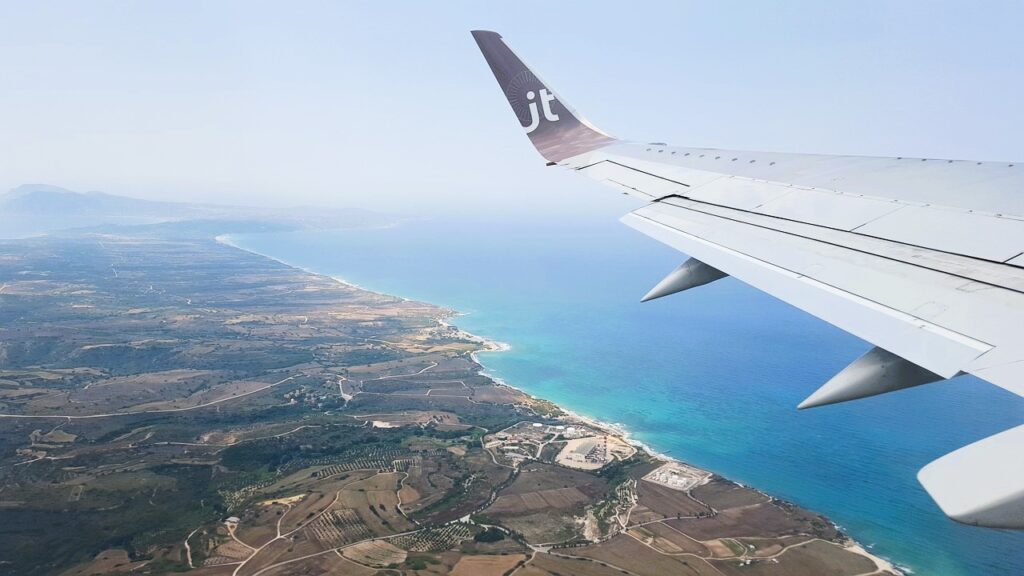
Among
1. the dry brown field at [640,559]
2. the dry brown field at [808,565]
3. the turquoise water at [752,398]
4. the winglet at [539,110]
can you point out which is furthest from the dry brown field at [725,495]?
the winglet at [539,110]

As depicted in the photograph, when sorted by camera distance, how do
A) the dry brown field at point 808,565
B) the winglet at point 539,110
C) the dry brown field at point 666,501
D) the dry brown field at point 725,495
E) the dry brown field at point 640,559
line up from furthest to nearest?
the dry brown field at point 725,495 → the dry brown field at point 666,501 → the dry brown field at point 640,559 → the dry brown field at point 808,565 → the winglet at point 539,110

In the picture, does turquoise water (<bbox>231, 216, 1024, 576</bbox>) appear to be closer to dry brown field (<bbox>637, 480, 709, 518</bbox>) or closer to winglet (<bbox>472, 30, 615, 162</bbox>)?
dry brown field (<bbox>637, 480, 709, 518</bbox>)

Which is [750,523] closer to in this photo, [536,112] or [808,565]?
[808,565]

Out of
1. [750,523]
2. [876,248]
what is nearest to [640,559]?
[750,523]

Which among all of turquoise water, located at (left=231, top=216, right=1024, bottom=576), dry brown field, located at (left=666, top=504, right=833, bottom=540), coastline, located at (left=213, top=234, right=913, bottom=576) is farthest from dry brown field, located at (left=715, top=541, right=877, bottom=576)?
turquoise water, located at (left=231, top=216, right=1024, bottom=576)

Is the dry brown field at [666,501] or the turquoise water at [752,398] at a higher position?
the dry brown field at [666,501]

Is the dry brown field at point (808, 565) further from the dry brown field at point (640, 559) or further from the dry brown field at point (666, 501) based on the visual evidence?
the dry brown field at point (666, 501)

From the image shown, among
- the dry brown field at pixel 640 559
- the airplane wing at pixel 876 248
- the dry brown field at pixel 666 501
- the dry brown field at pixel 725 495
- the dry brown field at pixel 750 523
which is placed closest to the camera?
the airplane wing at pixel 876 248
